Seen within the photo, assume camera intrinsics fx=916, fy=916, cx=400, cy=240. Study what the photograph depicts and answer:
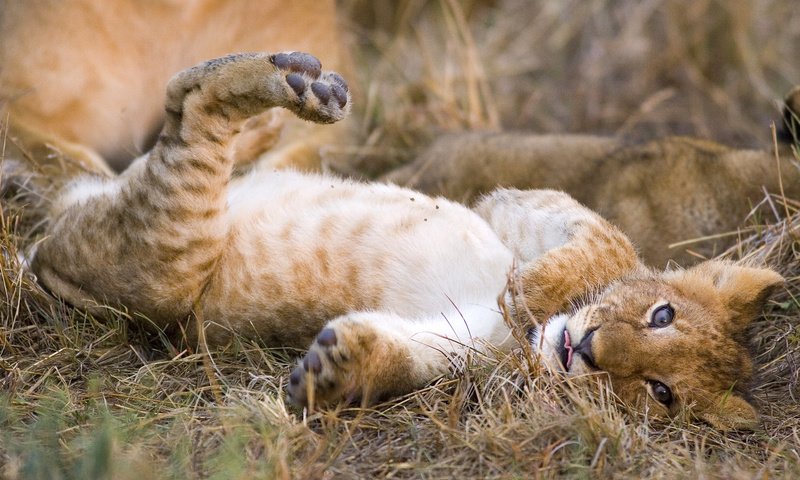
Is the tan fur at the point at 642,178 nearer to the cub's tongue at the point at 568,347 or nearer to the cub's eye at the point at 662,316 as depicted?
the cub's eye at the point at 662,316

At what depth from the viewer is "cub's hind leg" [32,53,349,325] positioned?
3.15 m

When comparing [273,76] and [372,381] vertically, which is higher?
[273,76]

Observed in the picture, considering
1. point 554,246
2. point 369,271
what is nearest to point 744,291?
point 554,246

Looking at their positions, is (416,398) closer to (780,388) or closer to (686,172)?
(780,388)

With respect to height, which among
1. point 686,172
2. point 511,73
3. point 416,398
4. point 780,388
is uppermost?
point 511,73

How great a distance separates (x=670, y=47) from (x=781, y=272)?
3640 mm

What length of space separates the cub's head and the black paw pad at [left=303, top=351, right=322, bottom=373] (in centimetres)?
80

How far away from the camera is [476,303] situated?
134 inches

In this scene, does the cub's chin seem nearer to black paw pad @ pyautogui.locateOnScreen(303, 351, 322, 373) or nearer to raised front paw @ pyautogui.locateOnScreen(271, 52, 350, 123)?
black paw pad @ pyautogui.locateOnScreen(303, 351, 322, 373)

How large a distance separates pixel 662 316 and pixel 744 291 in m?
0.43

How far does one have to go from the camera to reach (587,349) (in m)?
2.96

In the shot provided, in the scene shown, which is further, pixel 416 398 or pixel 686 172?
pixel 686 172

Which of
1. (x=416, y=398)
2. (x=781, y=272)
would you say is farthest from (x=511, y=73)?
(x=416, y=398)

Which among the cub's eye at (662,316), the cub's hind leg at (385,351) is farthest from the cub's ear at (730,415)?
the cub's hind leg at (385,351)
